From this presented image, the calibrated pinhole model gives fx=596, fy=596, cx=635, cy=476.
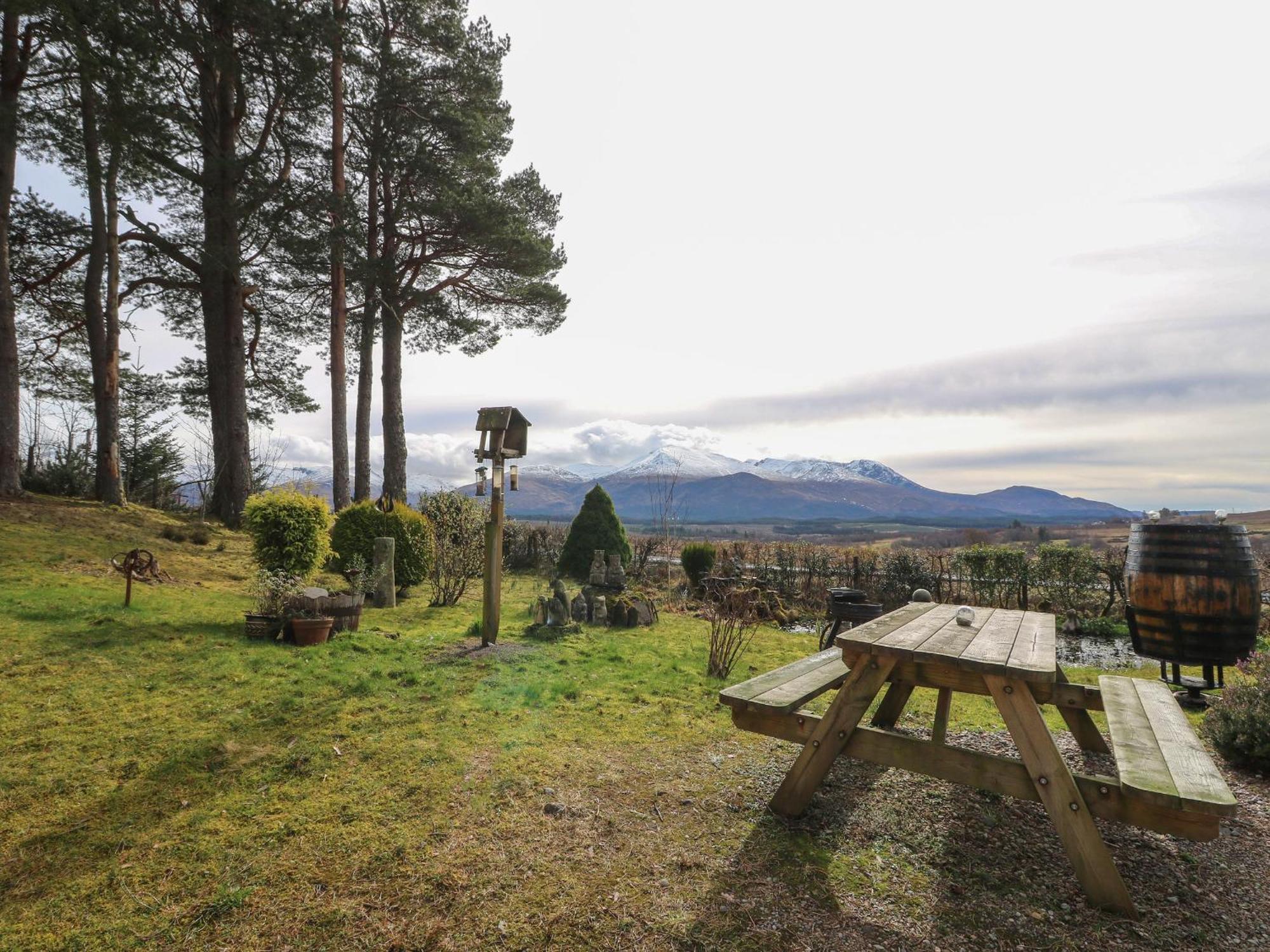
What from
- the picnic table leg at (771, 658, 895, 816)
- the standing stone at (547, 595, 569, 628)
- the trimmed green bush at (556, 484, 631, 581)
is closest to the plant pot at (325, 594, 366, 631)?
the standing stone at (547, 595, 569, 628)

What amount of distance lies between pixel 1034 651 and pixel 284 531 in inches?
360

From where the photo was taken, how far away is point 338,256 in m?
12.8

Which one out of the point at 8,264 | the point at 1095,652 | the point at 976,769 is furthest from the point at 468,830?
the point at 8,264

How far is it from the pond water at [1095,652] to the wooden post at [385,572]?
6253 millimetres

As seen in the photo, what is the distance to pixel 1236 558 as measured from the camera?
4898mm

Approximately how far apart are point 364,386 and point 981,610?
→ 14.7m

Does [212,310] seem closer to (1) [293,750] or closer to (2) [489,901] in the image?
(1) [293,750]

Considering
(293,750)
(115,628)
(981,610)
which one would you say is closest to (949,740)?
(981,610)

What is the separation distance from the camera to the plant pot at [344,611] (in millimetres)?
6848

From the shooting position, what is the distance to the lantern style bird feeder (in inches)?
262

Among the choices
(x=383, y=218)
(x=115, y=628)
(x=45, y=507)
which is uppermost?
(x=383, y=218)

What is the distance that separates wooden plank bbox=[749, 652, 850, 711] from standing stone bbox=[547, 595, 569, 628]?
477 cm

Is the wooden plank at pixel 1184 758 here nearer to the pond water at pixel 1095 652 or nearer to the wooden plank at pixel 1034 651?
the wooden plank at pixel 1034 651

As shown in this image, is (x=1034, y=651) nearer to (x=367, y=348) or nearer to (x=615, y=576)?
(x=615, y=576)
